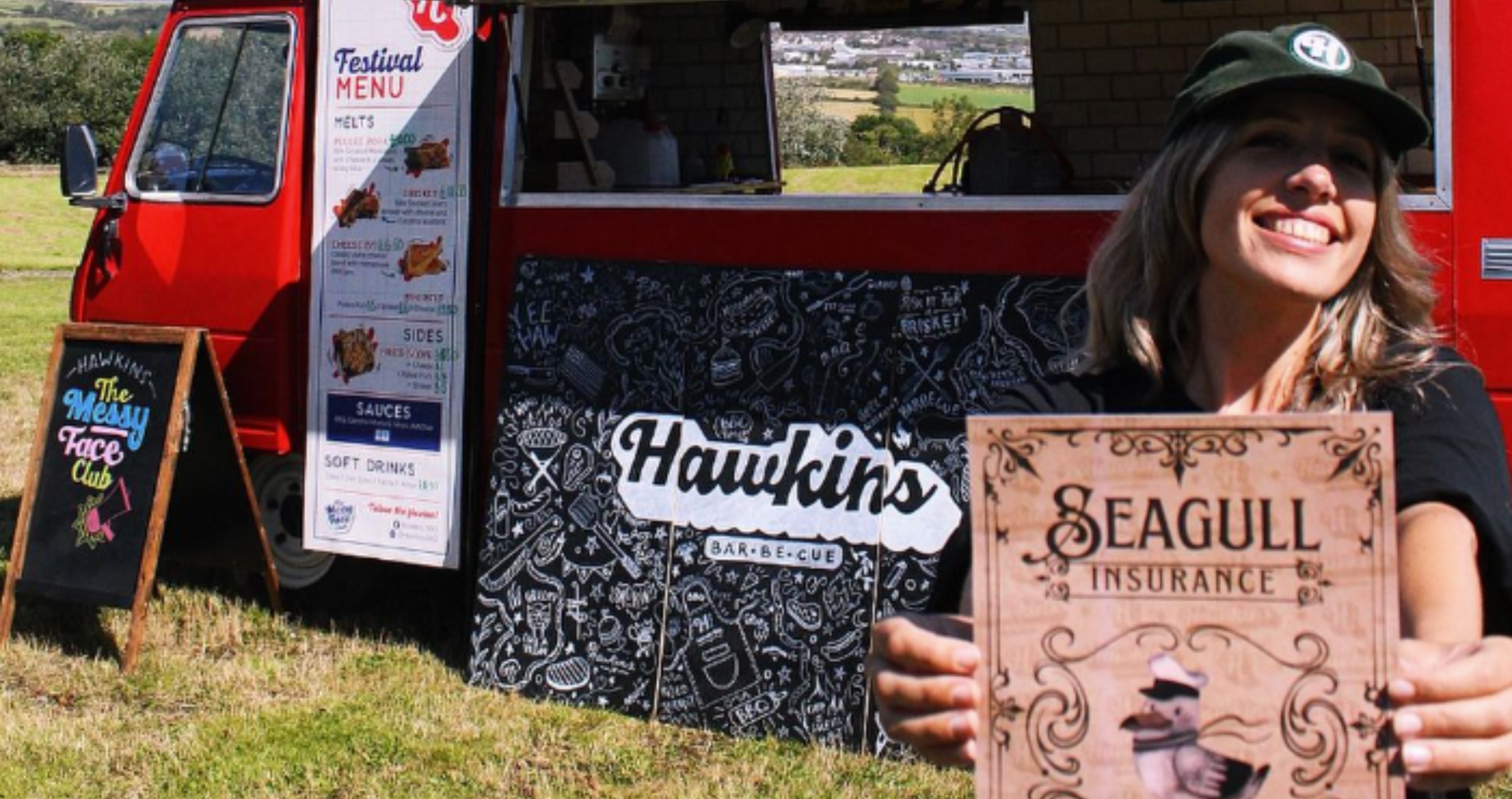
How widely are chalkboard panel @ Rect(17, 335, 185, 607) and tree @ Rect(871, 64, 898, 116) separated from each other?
3.67m

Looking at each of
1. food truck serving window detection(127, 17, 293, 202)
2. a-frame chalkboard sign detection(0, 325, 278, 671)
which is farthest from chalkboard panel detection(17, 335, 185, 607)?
food truck serving window detection(127, 17, 293, 202)

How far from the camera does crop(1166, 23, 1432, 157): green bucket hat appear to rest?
1.93 m

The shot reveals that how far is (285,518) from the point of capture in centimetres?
658

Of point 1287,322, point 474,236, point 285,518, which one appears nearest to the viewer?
point 1287,322

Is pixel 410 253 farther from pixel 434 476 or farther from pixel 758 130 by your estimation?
pixel 758 130

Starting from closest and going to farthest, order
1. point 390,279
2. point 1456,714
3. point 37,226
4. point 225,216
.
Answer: point 1456,714 → point 390,279 → point 225,216 → point 37,226

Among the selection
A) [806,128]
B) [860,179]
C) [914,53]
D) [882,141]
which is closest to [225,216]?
[914,53]

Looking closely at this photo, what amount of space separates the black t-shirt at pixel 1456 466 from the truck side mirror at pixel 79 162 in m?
5.10

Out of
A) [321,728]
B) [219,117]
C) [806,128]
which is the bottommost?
[321,728]

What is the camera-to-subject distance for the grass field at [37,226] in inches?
951

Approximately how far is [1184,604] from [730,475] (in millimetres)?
3583

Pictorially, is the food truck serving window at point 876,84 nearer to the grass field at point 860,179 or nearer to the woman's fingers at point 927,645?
the grass field at point 860,179

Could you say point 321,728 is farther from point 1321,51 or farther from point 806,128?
point 806,128

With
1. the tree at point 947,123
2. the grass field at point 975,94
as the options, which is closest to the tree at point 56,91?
the tree at point 947,123
